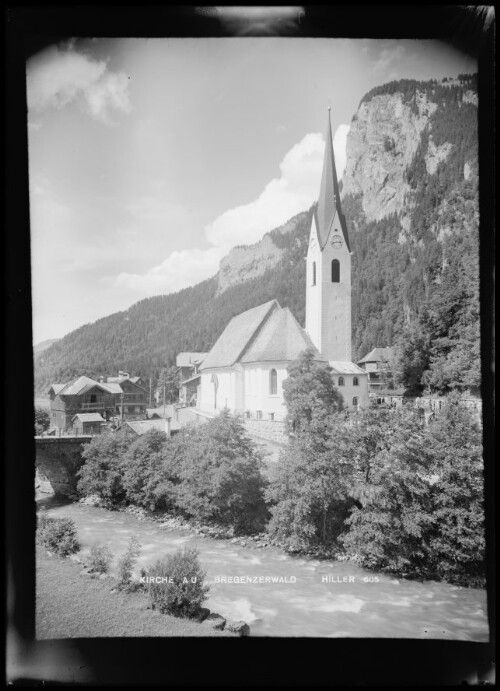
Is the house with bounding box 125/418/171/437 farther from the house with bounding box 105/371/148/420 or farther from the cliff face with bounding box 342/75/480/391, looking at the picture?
the cliff face with bounding box 342/75/480/391

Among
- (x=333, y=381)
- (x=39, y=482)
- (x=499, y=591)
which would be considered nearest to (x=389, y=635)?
(x=499, y=591)

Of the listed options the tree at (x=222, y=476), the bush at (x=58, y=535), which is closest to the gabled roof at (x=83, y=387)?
the tree at (x=222, y=476)

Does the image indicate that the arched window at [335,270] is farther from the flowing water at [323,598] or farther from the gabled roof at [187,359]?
the flowing water at [323,598]

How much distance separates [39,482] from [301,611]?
2752 millimetres

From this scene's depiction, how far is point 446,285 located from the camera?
13.2 ft

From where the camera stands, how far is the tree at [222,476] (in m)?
4.61

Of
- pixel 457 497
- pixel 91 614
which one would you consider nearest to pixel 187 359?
pixel 91 614

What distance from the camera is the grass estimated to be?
12.1ft

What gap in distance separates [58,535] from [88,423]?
3.78 ft

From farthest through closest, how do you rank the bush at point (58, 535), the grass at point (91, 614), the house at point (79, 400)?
the house at point (79, 400), the bush at point (58, 535), the grass at point (91, 614)

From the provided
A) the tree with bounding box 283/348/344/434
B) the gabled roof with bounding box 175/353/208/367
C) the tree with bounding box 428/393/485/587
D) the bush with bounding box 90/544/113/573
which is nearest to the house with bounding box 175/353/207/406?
the gabled roof with bounding box 175/353/208/367

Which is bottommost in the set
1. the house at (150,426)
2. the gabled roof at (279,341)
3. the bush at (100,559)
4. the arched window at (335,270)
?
the bush at (100,559)

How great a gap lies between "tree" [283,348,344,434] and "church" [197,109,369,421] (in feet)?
0.23

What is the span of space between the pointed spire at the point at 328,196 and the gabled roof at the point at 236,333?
947 millimetres
